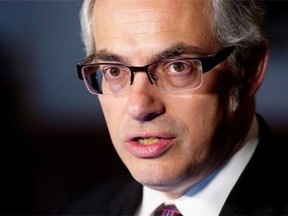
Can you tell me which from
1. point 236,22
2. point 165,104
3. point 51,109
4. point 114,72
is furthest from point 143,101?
point 51,109

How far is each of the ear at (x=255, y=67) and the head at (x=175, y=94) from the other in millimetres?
12

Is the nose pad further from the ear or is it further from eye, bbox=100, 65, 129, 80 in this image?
the ear

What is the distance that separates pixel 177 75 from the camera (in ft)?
3.33

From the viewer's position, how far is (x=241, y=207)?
1019 millimetres

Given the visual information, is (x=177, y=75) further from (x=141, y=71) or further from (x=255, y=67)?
(x=255, y=67)

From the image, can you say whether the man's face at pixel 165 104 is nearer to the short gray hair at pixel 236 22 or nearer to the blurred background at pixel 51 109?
the short gray hair at pixel 236 22

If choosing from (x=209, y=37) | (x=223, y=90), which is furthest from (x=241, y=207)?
(x=209, y=37)

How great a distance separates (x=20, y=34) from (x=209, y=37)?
71 centimetres

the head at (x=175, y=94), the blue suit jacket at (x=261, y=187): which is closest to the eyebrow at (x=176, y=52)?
the head at (x=175, y=94)

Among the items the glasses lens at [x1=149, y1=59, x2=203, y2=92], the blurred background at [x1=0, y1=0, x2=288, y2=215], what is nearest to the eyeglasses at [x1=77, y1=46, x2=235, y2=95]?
the glasses lens at [x1=149, y1=59, x2=203, y2=92]

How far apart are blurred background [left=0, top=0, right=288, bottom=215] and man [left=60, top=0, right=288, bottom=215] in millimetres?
348

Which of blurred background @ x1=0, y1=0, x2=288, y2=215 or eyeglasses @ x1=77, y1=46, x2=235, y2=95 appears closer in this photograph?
eyeglasses @ x1=77, y1=46, x2=235, y2=95

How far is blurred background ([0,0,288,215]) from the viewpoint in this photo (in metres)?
1.47

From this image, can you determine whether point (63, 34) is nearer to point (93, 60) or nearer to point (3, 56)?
point (3, 56)
